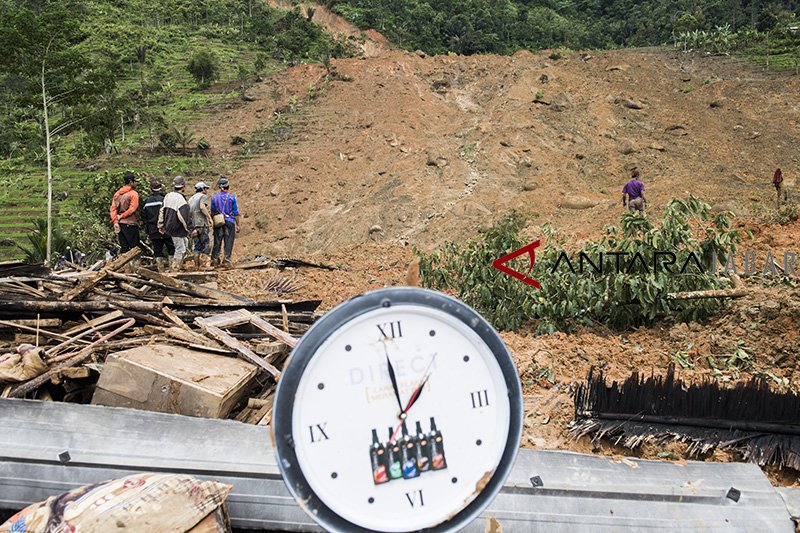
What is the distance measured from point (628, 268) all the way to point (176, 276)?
460cm

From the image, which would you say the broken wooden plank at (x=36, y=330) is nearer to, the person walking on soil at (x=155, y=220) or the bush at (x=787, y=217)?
the person walking on soil at (x=155, y=220)

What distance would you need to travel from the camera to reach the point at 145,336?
173 inches

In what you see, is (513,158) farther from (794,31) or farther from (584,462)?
(794,31)

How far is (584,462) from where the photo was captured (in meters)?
2.95

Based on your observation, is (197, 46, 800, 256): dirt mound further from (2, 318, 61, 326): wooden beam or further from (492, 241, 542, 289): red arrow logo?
(2, 318, 61, 326): wooden beam

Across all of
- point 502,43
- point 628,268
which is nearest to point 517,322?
point 628,268

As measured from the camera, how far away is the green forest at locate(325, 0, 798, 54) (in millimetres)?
41062

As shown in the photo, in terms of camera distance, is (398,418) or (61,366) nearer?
(398,418)

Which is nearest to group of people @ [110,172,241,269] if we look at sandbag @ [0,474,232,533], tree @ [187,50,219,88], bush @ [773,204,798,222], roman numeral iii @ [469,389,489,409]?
sandbag @ [0,474,232,533]

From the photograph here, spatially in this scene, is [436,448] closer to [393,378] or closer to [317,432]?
[393,378]

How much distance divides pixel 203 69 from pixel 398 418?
3305cm

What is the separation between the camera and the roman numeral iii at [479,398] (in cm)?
204

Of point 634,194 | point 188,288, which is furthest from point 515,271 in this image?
point 634,194

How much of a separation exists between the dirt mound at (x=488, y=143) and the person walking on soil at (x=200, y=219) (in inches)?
284
